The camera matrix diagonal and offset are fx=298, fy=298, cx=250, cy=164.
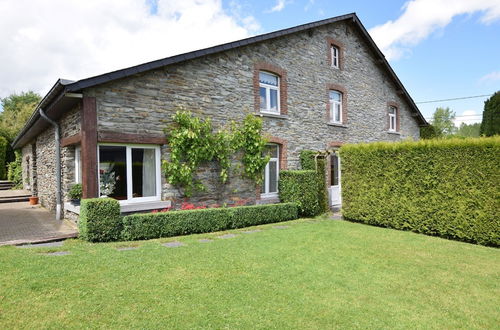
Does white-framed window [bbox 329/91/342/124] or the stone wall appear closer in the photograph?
the stone wall

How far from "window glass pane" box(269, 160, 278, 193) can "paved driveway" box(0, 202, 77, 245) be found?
6.16 meters

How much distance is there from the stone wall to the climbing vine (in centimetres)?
28

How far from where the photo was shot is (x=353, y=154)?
9.30m

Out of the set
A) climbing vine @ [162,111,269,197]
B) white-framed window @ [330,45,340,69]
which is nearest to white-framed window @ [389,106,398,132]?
white-framed window @ [330,45,340,69]

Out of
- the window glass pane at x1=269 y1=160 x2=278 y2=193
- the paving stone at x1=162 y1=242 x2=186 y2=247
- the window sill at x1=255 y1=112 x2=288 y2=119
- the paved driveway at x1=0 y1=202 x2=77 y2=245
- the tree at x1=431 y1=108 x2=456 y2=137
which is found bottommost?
the paving stone at x1=162 y1=242 x2=186 y2=247

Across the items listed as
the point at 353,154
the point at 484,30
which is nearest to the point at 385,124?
the point at 484,30

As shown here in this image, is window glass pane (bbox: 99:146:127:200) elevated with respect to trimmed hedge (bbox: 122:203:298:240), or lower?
elevated

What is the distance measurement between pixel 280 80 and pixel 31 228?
28.8 ft

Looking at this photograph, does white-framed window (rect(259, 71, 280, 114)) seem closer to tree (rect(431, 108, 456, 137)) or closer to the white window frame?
the white window frame

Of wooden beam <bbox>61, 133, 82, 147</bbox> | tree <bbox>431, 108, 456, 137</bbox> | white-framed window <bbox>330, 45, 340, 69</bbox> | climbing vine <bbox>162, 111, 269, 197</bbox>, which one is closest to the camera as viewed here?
wooden beam <bbox>61, 133, 82, 147</bbox>

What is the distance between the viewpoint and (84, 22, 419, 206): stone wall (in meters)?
7.38

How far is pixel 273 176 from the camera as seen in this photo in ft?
35.2

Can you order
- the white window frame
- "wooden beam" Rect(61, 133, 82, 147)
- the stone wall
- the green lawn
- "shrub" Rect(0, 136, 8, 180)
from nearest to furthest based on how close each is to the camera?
the green lawn, "wooden beam" Rect(61, 133, 82, 147), the stone wall, the white window frame, "shrub" Rect(0, 136, 8, 180)

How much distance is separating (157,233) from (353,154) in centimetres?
619
